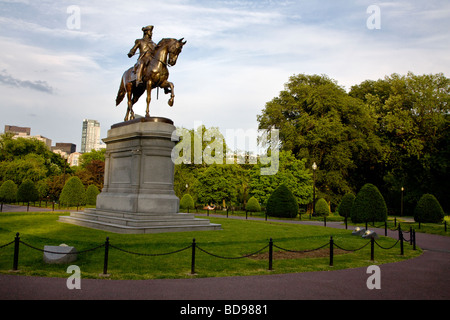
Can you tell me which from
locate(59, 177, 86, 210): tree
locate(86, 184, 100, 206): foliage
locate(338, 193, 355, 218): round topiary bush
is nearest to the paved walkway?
locate(338, 193, 355, 218): round topiary bush

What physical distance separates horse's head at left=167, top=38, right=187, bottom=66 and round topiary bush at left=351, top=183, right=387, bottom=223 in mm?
18311

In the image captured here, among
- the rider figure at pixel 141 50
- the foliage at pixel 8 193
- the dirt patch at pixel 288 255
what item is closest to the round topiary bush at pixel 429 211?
the dirt patch at pixel 288 255

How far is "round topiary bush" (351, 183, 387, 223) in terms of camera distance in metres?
28.0

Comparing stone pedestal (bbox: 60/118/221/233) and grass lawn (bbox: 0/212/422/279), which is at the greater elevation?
stone pedestal (bbox: 60/118/221/233)

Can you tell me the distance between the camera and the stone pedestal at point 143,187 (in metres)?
17.6

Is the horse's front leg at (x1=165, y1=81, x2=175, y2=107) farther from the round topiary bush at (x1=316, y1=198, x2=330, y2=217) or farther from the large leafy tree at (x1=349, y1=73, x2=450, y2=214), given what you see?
the large leafy tree at (x1=349, y1=73, x2=450, y2=214)

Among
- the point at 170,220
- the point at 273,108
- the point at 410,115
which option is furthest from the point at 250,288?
the point at 410,115

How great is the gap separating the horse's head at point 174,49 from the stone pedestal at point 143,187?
3.29 metres

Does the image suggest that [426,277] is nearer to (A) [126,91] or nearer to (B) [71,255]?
(B) [71,255]

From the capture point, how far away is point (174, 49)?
1952cm

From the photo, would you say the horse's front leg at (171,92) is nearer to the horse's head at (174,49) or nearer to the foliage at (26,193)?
the horse's head at (174,49)
